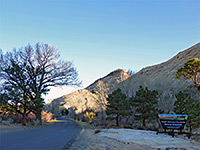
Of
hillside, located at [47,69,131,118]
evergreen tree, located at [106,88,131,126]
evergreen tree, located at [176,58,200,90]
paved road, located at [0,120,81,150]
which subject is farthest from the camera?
hillside, located at [47,69,131,118]

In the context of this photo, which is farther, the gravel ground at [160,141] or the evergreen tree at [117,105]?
the evergreen tree at [117,105]

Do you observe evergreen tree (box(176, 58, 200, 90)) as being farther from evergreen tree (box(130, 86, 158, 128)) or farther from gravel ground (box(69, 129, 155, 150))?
gravel ground (box(69, 129, 155, 150))

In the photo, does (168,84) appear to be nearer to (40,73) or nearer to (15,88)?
(40,73)

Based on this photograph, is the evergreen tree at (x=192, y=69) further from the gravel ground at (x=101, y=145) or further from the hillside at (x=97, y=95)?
the gravel ground at (x=101, y=145)

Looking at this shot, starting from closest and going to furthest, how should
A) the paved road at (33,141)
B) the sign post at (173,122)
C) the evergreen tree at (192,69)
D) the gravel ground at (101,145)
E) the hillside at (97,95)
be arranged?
the paved road at (33,141) < the gravel ground at (101,145) < the sign post at (173,122) < the evergreen tree at (192,69) < the hillside at (97,95)

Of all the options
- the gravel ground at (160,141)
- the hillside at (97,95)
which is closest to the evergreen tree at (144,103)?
the gravel ground at (160,141)

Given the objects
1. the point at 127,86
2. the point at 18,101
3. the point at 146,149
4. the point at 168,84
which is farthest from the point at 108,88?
the point at 146,149

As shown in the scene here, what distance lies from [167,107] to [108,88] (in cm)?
1532

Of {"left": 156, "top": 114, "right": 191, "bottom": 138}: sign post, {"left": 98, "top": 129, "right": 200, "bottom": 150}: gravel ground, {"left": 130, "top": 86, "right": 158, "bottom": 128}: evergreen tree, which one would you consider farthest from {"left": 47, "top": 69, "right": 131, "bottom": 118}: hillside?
{"left": 98, "top": 129, "right": 200, "bottom": 150}: gravel ground

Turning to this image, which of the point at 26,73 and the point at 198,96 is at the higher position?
the point at 26,73

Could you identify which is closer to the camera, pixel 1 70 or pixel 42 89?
pixel 1 70

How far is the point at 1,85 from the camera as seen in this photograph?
22.6 meters

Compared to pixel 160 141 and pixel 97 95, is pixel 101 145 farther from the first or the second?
pixel 97 95

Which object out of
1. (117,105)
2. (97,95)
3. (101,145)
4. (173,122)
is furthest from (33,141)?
(97,95)
